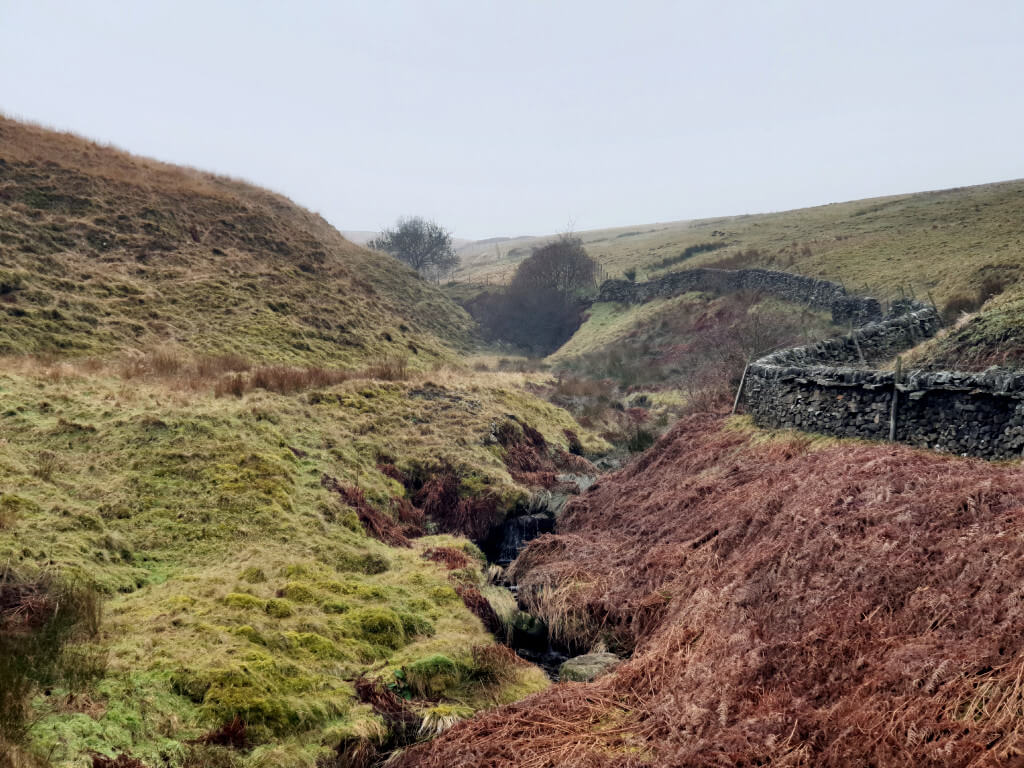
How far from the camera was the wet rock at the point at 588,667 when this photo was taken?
843 cm

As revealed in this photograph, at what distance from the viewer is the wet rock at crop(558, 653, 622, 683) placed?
8430 mm

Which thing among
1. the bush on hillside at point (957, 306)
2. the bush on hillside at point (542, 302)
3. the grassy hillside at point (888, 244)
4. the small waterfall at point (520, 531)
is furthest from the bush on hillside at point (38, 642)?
the bush on hillside at point (542, 302)

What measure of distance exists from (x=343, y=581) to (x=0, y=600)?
14.0ft

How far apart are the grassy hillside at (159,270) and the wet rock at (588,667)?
1845 cm

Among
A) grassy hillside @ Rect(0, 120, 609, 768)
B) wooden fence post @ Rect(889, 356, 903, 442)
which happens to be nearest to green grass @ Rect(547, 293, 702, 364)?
grassy hillside @ Rect(0, 120, 609, 768)

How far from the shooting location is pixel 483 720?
6.95 metres

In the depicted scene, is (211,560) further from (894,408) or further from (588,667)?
(894,408)

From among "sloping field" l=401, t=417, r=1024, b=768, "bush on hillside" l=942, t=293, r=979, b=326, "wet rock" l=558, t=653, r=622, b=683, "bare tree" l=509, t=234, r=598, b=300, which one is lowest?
"wet rock" l=558, t=653, r=622, b=683

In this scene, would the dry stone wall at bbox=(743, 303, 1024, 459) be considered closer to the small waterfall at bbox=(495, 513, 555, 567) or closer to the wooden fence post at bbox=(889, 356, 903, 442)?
the wooden fence post at bbox=(889, 356, 903, 442)

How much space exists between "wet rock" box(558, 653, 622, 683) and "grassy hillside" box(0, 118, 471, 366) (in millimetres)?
18452

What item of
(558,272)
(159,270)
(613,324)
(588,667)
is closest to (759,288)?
(613,324)

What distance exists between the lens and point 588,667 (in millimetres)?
8664

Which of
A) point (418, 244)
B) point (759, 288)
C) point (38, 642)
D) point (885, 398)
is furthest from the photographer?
point (418, 244)

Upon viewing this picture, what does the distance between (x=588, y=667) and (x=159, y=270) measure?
1087 inches
